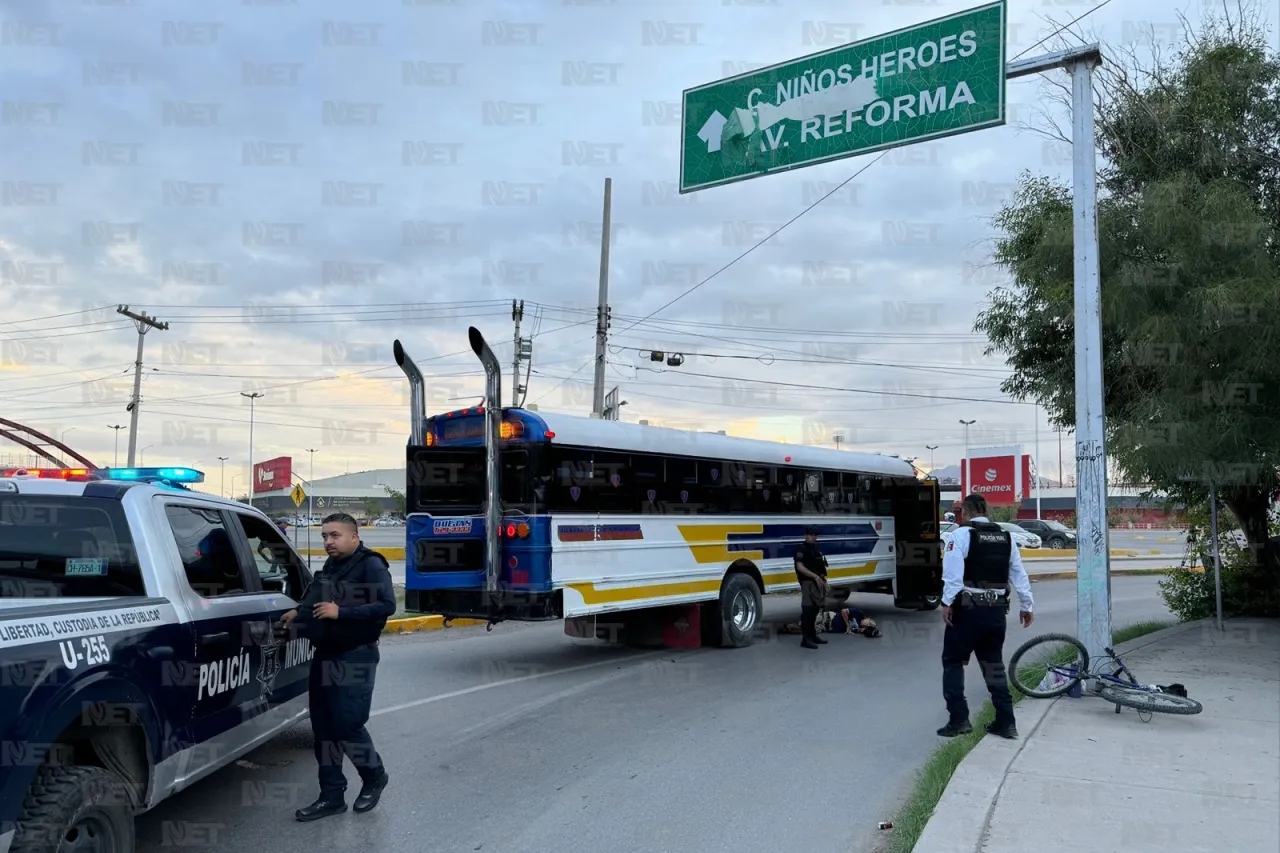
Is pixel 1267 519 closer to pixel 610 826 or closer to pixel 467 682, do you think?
pixel 467 682

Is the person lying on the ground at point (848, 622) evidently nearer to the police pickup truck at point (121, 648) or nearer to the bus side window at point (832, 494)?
the bus side window at point (832, 494)

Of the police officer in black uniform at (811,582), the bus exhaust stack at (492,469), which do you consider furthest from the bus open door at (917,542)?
the bus exhaust stack at (492,469)

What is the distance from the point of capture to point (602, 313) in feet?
76.3

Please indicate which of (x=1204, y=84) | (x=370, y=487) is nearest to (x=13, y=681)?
(x=1204, y=84)

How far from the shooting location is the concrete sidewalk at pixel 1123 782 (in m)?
4.99

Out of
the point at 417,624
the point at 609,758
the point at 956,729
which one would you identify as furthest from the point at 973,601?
the point at 417,624

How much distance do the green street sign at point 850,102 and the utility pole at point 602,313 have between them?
1290 centimetres

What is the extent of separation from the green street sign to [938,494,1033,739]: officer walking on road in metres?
3.60

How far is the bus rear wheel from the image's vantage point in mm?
12180

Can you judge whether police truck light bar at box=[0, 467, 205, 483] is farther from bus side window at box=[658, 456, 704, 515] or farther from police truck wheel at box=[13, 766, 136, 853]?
bus side window at box=[658, 456, 704, 515]

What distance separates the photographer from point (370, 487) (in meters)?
144

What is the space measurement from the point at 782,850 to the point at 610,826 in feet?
3.14

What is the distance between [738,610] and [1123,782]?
22.3 ft

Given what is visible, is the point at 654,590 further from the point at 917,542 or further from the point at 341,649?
the point at 917,542
